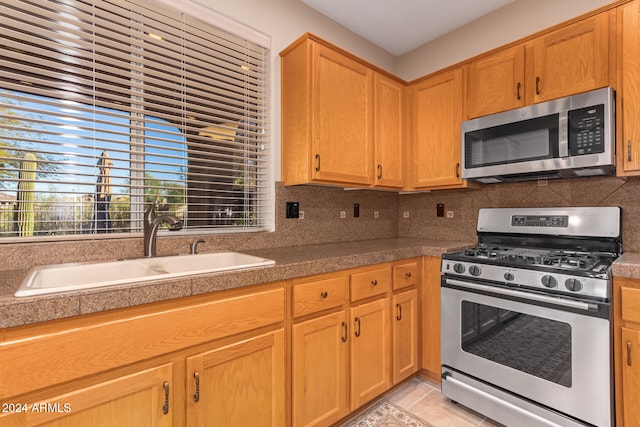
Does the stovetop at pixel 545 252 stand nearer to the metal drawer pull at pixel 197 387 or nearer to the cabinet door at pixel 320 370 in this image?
the cabinet door at pixel 320 370

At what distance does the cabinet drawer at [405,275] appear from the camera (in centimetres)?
197

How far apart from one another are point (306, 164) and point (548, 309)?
1.49m

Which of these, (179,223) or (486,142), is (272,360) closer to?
(179,223)

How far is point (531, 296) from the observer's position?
5.18 feet

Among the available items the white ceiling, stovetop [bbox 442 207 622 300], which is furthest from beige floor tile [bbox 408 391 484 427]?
the white ceiling

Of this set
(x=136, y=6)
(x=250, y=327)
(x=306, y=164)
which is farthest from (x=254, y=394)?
(x=136, y=6)

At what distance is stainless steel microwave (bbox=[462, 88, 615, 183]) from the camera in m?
1.67

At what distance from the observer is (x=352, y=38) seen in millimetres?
2652

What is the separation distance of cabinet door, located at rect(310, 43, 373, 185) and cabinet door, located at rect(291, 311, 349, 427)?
0.89 meters

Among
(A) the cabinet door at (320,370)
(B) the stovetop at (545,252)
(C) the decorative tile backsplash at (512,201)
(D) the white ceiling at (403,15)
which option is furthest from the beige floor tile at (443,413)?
(D) the white ceiling at (403,15)

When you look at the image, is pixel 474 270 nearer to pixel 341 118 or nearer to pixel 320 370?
pixel 320 370

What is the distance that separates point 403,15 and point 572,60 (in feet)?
3.94

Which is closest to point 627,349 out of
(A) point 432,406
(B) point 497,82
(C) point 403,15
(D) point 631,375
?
(D) point 631,375

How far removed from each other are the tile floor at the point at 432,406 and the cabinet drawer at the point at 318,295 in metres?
0.86
